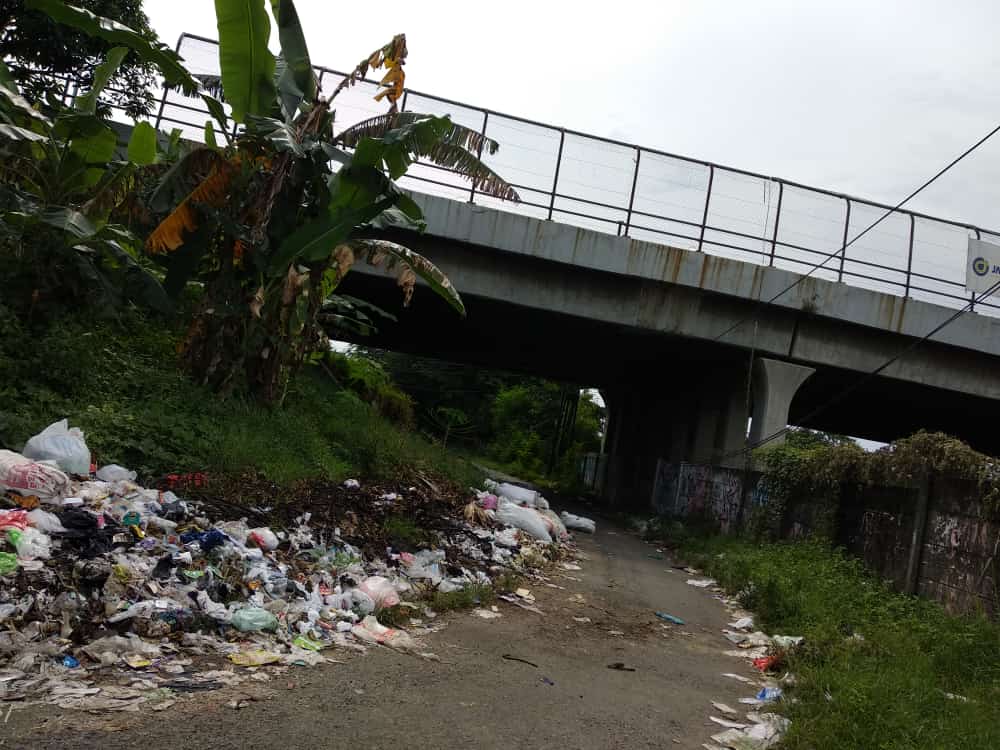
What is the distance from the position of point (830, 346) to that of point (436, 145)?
33.2 ft

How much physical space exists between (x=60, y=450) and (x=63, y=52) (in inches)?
422

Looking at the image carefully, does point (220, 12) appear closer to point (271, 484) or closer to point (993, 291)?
point (271, 484)

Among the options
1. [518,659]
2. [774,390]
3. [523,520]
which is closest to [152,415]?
[518,659]

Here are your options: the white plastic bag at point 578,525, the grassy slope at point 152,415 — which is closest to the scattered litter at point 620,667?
the grassy slope at point 152,415

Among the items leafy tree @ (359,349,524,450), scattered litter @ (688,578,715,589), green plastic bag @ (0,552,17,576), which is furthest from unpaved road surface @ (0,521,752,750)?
leafy tree @ (359,349,524,450)

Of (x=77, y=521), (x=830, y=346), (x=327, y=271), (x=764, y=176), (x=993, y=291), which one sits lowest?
(x=77, y=521)

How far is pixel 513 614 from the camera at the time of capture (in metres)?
6.64

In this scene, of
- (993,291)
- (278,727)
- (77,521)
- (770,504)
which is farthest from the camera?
(993,291)

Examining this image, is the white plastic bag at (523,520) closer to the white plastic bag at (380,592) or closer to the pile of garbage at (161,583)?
the pile of garbage at (161,583)

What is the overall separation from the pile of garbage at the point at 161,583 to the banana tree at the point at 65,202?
9.92ft

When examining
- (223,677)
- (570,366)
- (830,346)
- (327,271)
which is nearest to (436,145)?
(327,271)

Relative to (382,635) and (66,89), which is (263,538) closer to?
(382,635)

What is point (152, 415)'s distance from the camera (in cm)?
776

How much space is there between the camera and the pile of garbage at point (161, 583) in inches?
156
